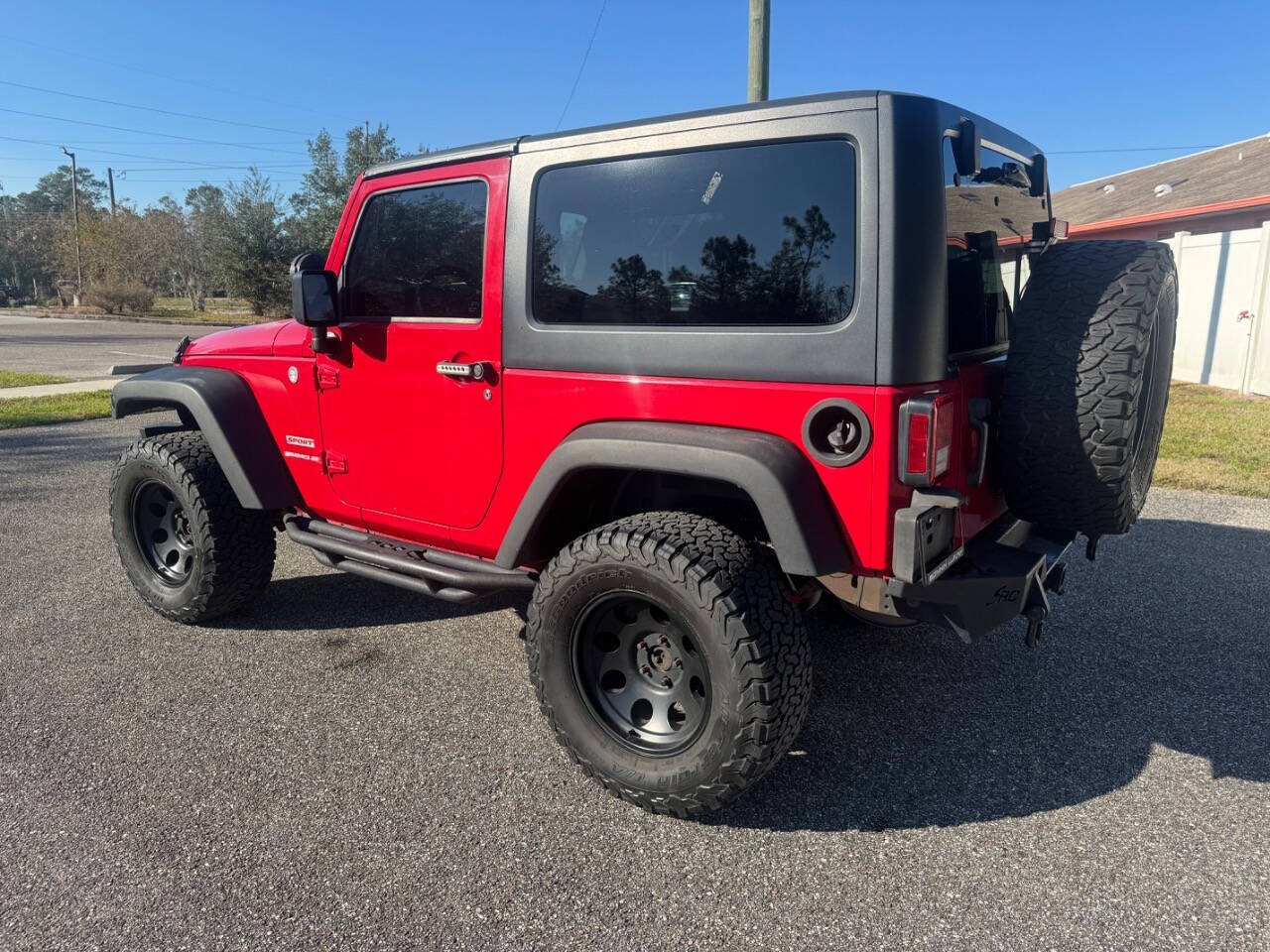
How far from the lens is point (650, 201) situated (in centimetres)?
278

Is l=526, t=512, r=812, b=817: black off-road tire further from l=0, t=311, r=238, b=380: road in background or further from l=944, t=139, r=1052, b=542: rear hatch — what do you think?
l=0, t=311, r=238, b=380: road in background

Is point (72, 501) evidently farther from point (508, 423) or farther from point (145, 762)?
point (508, 423)

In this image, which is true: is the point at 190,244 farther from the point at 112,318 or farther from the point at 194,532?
the point at 194,532

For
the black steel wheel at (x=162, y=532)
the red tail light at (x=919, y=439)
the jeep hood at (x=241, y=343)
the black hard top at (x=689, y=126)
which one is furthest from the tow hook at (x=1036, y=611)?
the black steel wheel at (x=162, y=532)

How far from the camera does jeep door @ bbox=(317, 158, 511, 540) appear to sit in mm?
3123

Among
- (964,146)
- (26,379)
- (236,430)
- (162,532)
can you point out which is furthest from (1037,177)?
(26,379)

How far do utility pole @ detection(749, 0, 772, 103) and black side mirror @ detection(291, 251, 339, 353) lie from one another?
5847 millimetres

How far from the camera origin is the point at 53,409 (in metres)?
10.6

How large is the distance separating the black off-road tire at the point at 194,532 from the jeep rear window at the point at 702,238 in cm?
196

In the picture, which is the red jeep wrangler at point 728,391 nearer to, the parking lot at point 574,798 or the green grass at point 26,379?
the parking lot at point 574,798

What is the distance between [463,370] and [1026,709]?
2.50m

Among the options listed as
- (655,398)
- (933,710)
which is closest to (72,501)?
(655,398)

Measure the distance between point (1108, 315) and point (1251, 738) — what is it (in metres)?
1.75

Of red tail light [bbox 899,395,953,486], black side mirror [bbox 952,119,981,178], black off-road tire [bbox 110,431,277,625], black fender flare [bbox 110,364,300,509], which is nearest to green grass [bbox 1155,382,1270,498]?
black side mirror [bbox 952,119,981,178]
